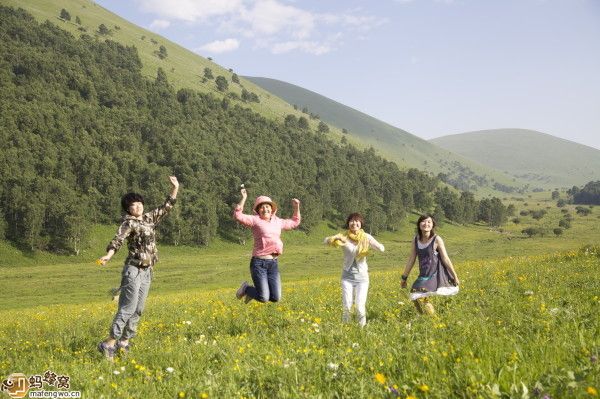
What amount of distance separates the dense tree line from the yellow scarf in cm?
9449

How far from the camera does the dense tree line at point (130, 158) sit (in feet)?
328

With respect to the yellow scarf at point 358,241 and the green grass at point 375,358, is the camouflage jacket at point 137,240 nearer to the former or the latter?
the green grass at point 375,358

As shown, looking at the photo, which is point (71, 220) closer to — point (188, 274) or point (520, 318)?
point (188, 274)

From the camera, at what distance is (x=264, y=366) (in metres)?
5.10

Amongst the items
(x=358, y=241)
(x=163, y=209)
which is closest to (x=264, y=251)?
(x=358, y=241)

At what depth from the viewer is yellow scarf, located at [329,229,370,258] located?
8.75 m

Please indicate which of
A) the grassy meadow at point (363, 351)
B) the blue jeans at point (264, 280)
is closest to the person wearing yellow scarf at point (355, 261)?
the grassy meadow at point (363, 351)

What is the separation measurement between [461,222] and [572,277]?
168979 millimetres

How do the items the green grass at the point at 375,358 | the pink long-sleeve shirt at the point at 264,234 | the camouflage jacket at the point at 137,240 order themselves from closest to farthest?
the green grass at the point at 375,358 < the camouflage jacket at the point at 137,240 < the pink long-sleeve shirt at the point at 264,234

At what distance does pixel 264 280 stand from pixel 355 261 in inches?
81.1

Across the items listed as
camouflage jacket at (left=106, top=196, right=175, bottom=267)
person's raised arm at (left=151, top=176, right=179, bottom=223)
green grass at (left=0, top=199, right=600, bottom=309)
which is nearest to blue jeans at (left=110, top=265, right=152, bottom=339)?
camouflage jacket at (left=106, top=196, right=175, bottom=267)

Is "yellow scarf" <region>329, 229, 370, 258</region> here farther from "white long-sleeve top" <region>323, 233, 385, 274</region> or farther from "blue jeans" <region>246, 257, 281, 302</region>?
"blue jeans" <region>246, 257, 281, 302</region>

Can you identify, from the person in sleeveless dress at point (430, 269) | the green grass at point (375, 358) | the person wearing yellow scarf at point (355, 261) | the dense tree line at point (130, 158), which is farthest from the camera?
the dense tree line at point (130, 158)

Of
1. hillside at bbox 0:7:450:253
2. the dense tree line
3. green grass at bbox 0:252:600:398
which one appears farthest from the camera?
the dense tree line
